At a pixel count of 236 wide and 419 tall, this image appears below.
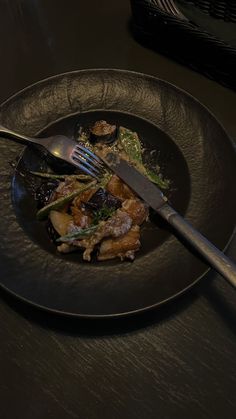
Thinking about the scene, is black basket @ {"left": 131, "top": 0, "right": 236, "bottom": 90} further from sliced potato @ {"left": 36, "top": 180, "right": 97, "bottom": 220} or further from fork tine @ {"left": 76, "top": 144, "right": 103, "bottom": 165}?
sliced potato @ {"left": 36, "top": 180, "right": 97, "bottom": 220}

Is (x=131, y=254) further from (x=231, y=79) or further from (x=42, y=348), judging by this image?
(x=231, y=79)

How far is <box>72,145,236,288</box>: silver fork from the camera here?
0.92 meters

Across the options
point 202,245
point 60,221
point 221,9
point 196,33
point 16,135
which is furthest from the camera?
point 221,9

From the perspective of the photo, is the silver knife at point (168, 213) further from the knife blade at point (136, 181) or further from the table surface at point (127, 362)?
the table surface at point (127, 362)

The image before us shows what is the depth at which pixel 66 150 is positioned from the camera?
3.91 feet

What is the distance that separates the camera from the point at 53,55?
65.6 inches

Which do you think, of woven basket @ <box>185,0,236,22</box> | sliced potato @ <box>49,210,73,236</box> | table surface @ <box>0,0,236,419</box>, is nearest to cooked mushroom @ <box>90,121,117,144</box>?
sliced potato @ <box>49,210,73,236</box>

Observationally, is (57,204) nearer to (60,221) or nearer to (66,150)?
(60,221)

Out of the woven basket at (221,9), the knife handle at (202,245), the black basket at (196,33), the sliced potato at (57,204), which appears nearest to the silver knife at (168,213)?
the knife handle at (202,245)

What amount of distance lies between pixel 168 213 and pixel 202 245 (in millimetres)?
129

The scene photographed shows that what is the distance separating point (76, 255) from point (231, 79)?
2.75 ft

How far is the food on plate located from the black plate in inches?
1.2

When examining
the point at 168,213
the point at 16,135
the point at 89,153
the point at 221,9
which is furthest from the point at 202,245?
the point at 221,9

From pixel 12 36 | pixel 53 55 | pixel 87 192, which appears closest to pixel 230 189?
pixel 87 192
